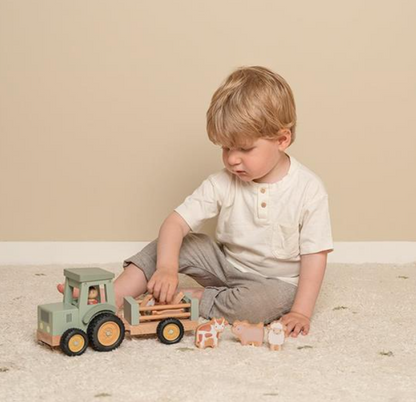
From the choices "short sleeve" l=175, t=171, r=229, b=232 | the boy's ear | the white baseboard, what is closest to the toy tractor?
"short sleeve" l=175, t=171, r=229, b=232

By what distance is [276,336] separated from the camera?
1.14 metres

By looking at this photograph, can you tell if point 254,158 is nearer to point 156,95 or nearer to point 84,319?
point 84,319

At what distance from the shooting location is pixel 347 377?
3.35ft

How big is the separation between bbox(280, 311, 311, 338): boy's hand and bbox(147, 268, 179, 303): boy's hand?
0.21 m

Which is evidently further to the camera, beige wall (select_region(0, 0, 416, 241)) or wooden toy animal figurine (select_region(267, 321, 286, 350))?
beige wall (select_region(0, 0, 416, 241))

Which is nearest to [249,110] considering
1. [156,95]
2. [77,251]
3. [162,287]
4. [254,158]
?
[254,158]

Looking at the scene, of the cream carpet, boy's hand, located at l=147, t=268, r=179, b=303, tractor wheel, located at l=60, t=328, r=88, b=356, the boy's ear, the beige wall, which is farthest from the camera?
the beige wall

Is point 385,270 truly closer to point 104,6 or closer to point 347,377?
point 347,377

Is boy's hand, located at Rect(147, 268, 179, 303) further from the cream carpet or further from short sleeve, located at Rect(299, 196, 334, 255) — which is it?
short sleeve, located at Rect(299, 196, 334, 255)

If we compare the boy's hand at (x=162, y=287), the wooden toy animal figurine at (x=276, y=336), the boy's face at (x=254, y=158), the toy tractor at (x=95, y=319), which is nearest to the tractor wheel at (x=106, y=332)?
the toy tractor at (x=95, y=319)

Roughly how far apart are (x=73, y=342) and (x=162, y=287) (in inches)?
8.1

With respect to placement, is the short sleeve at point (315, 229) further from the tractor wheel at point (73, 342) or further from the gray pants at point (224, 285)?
the tractor wheel at point (73, 342)

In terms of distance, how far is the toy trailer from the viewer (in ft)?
3.81

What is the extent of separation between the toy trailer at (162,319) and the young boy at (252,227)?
5cm
